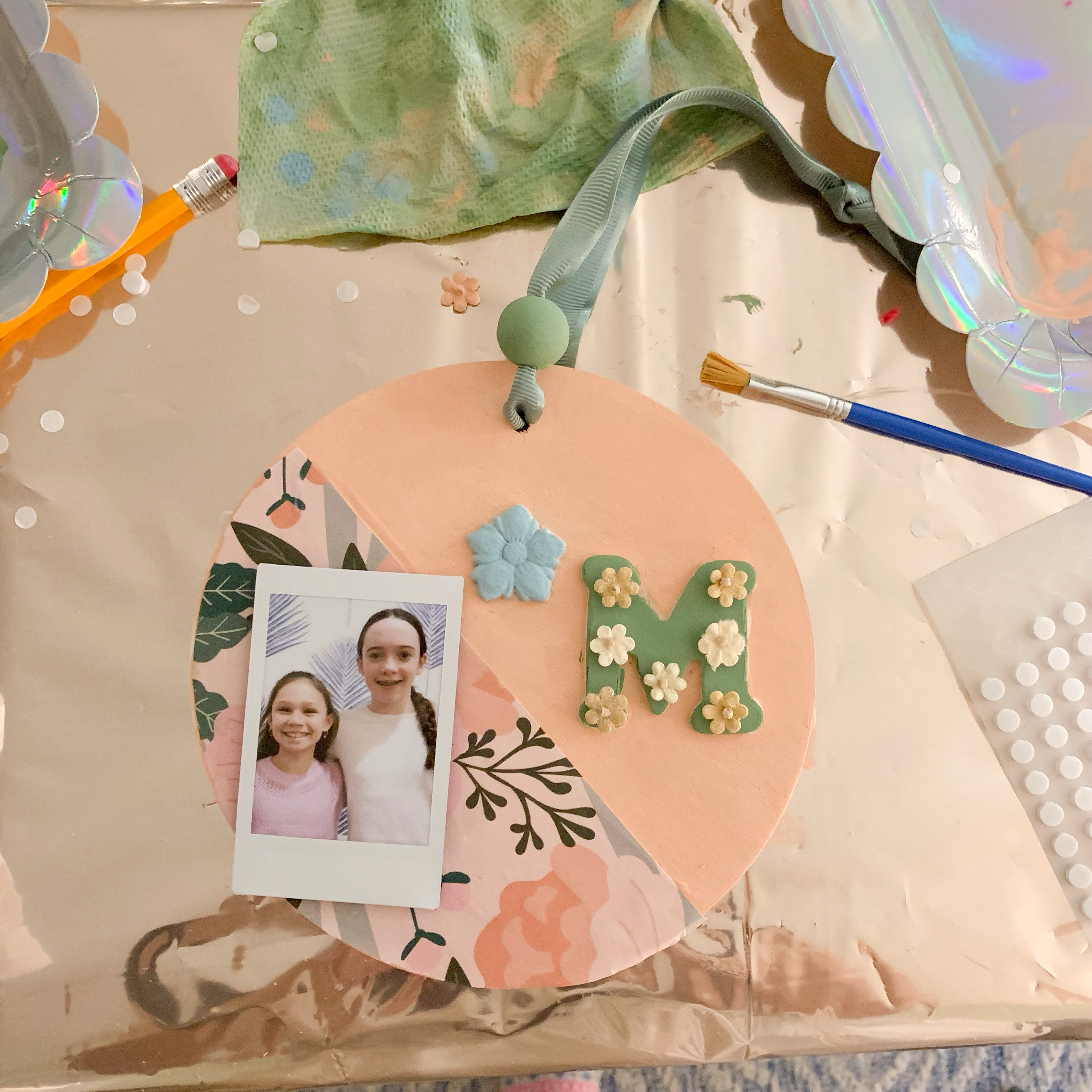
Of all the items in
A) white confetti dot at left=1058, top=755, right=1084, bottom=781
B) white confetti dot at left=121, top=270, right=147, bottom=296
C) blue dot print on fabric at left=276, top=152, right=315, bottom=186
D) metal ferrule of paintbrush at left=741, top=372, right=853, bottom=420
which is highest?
blue dot print on fabric at left=276, top=152, right=315, bottom=186

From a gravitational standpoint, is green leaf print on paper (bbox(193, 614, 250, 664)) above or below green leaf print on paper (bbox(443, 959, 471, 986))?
above

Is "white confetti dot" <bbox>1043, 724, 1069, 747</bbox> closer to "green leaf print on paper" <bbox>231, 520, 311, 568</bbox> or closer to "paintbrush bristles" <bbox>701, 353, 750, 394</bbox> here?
"paintbrush bristles" <bbox>701, 353, 750, 394</bbox>

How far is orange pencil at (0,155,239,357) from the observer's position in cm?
63

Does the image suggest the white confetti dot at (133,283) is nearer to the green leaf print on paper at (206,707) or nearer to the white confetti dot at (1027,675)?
the green leaf print on paper at (206,707)

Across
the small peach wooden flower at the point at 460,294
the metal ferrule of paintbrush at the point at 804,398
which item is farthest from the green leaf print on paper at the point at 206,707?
the metal ferrule of paintbrush at the point at 804,398

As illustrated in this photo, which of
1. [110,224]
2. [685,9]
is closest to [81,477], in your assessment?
[110,224]

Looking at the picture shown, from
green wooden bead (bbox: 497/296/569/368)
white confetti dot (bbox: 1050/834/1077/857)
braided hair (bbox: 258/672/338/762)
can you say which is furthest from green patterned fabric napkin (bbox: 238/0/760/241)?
white confetti dot (bbox: 1050/834/1077/857)

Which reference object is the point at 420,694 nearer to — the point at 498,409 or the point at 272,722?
the point at 272,722

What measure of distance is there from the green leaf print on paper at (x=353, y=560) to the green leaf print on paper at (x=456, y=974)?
0.27 meters

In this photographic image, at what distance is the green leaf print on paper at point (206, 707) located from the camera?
579 mm

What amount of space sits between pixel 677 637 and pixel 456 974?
0.27m

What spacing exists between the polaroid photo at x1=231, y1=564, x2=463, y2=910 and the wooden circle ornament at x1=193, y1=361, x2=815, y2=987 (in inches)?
0.6

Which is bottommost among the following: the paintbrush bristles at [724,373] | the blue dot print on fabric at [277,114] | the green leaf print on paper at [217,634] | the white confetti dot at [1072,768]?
the white confetti dot at [1072,768]

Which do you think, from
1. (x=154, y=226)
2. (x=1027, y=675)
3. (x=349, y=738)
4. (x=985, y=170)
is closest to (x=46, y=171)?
(x=154, y=226)
